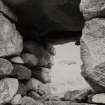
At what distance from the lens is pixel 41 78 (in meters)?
2.01

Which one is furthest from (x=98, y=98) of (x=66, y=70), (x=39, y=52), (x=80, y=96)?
(x=39, y=52)

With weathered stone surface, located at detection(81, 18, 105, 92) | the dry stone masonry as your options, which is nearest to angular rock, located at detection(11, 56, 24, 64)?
the dry stone masonry

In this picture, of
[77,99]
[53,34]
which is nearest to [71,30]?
[53,34]

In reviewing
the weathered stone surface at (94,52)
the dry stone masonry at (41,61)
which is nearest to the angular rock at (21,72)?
the dry stone masonry at (41,61)

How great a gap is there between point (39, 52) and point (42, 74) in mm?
170

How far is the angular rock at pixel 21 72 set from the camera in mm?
1832

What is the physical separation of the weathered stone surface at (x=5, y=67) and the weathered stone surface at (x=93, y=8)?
0.63m

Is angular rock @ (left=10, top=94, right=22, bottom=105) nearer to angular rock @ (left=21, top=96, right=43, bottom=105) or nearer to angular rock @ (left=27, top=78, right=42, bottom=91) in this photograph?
angular rock @ (left=21, top=96, right=43, bottom=105)

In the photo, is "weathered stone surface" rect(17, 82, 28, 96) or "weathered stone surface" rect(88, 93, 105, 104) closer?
"weathered stone surface" rect(88, 93, 105, 104)

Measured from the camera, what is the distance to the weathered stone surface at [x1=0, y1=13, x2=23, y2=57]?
1746 mm

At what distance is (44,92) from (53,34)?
1.65 ft

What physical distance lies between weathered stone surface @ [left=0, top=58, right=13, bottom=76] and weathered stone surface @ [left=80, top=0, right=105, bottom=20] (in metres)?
0.63

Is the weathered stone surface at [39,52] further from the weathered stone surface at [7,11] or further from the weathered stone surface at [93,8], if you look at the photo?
the weathered stone surface at [93,8]

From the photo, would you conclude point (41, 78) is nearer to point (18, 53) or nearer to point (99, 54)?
point (18, 53)
